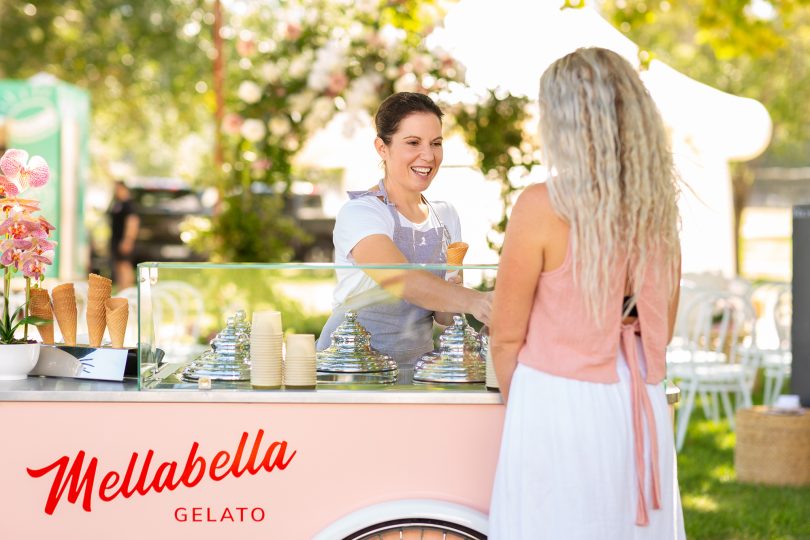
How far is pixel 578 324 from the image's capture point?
2377 mm

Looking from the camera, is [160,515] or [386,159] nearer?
[160,515]

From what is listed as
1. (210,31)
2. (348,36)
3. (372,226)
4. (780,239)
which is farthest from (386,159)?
(780,239)

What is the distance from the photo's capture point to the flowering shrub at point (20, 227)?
2.83 metres

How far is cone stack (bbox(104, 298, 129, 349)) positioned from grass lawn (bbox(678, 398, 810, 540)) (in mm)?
2965

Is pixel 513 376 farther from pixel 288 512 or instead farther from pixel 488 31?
pixel 488 31

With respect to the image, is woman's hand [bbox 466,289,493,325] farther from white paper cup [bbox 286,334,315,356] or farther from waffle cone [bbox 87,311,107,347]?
waffle cone [bbox 87,311,107,347]

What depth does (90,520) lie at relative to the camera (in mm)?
2684

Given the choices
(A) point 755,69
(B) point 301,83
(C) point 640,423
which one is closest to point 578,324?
(C) point 640,423

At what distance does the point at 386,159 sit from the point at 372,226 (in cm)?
27

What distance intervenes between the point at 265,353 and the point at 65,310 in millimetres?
664

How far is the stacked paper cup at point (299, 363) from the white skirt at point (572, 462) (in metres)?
0.55

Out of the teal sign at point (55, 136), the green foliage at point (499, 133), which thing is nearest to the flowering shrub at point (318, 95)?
the green foliage at point (499, 133)

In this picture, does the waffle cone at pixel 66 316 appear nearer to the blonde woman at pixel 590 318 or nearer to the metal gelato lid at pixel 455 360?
the metal gelato lid at pixel 455 360

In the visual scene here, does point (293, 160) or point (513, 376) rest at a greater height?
point (293, 160)
